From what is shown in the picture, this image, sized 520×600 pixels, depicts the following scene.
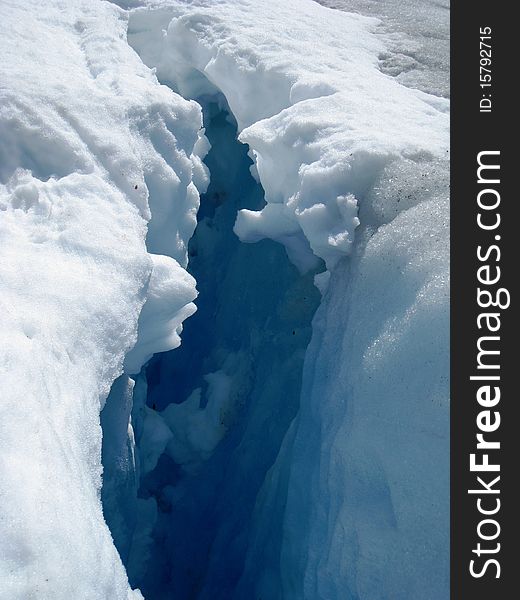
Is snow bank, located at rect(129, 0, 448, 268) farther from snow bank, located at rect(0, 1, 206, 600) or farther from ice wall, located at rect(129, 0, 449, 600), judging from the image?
snow bank, located at rect(0, 1, 206, 600)

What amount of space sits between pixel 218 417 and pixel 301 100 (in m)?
1.68

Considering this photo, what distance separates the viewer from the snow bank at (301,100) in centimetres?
262

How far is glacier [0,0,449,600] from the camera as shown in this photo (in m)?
1.70

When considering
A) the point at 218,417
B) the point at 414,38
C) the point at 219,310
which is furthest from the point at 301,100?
the point at 218,417

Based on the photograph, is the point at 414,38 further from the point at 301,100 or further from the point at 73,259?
the point at 73,259

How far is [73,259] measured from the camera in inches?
79.6

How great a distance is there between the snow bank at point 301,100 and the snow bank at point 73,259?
1.24 ft

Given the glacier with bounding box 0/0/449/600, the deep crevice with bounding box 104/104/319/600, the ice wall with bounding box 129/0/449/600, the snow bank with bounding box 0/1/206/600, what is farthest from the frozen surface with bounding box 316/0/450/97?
the snow bank with bounding box 0/1/206/600

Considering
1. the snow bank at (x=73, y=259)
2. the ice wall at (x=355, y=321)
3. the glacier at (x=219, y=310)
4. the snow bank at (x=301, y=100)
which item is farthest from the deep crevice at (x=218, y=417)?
the snow bank at (x=73, y=259)

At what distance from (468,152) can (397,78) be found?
1.46 meters

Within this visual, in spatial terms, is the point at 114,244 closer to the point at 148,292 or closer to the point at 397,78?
the point at 148,292

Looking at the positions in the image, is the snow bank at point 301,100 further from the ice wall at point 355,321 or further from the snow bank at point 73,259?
the snow bank at point 73,259

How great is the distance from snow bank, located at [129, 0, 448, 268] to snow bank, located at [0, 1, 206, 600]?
38 cm

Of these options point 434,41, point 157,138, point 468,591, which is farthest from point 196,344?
point 434,41
